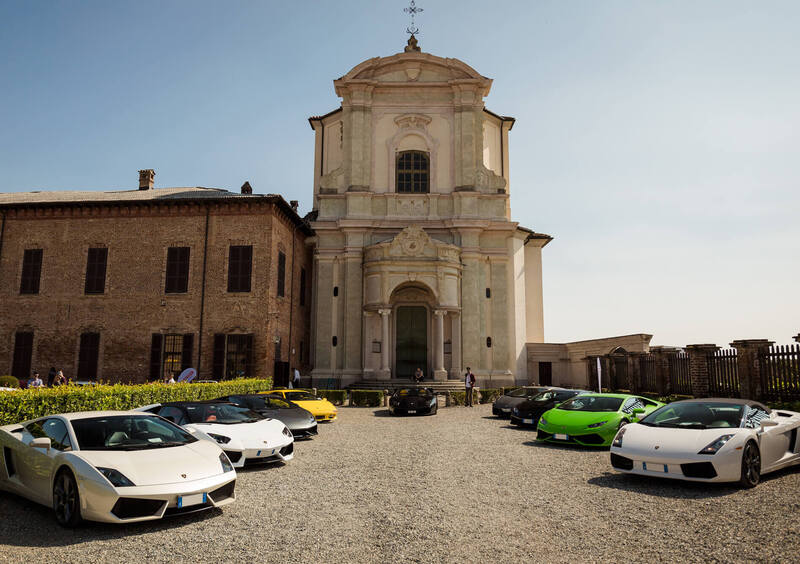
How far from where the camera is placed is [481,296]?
30672mm

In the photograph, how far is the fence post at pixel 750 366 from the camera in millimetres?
16031

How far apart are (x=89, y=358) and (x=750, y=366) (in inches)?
1072

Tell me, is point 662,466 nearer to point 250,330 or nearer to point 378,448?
point 378,448

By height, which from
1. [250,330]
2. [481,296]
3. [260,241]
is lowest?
[250,330]

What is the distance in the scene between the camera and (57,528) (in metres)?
6.20

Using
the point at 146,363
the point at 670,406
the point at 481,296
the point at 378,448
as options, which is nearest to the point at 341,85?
the point at 481,296

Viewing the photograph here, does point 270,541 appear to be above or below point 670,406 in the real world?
below

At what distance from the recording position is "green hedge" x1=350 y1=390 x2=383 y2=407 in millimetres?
23656

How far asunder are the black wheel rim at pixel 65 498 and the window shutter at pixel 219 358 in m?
19.8

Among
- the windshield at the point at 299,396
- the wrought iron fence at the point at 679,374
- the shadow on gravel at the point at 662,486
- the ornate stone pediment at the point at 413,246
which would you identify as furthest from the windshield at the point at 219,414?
the ornate stone pediment at the point at 413,246

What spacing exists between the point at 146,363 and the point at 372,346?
1084 centimetres

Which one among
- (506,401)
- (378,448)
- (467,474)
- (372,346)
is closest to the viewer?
(467,474)

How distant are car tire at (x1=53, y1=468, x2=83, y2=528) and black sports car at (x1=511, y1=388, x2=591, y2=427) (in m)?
12.2

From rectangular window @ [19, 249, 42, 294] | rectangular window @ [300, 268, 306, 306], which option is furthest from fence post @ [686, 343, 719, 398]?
rectangular window @ [19, 249, 42, 294]
